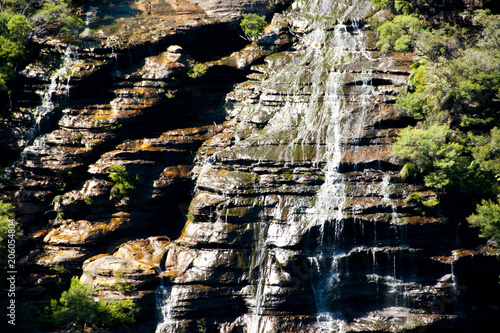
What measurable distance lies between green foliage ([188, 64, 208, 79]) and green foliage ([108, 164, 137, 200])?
28.0 feet

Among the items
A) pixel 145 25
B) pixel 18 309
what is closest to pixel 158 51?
pixel 145 25

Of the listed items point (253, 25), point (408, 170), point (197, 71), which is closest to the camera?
point (408, 170)

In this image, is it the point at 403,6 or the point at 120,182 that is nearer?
the point at 120,182

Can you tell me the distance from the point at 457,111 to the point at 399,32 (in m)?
7.96

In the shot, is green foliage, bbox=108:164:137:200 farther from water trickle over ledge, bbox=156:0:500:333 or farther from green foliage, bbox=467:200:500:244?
green foliage, bbox=467:200:500:244

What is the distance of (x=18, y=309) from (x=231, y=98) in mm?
18854

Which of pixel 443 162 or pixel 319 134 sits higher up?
pixel 319 134

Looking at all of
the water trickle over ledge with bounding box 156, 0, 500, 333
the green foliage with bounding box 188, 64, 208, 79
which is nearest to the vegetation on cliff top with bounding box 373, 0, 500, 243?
the water trickle over ledge with bounding box 156, 0, 500, 333

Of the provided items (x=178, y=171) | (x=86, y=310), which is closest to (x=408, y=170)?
(x=178, y=171)

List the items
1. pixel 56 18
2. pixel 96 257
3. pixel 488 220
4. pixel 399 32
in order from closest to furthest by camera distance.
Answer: pixel 488 220, pixel 96 257, pixel 399 32, pixel 56 18

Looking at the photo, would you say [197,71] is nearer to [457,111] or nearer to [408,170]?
[408,170]

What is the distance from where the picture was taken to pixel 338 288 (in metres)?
21.8

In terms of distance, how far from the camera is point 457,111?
24.6 m

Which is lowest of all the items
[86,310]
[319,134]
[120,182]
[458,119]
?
[86,310]
